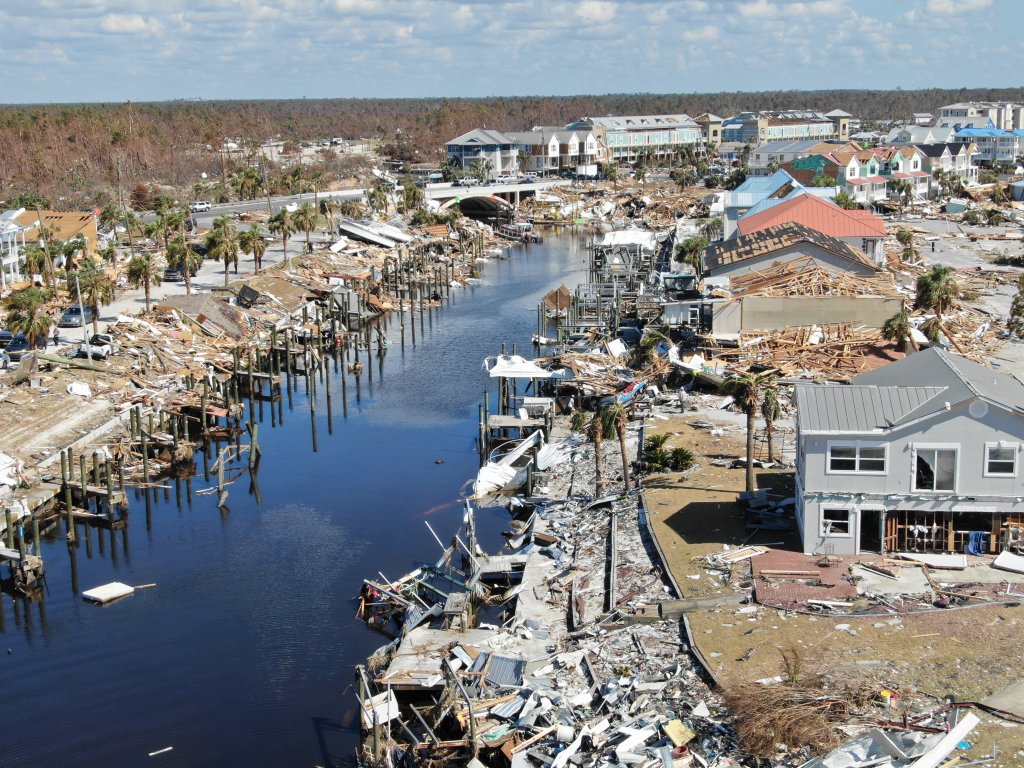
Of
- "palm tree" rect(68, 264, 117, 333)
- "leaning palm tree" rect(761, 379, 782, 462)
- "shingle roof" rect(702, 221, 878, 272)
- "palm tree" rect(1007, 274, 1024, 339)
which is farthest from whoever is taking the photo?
"shingle roof" rect(702, 221, 878, 272)

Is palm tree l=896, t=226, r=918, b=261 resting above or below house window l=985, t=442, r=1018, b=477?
above

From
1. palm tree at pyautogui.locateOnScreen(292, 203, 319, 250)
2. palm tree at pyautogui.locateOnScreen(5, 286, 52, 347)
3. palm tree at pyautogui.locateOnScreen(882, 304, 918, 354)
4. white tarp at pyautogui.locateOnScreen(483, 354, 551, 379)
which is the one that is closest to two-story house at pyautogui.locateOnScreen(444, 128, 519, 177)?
palm tree at pyautogui.locateOnScreen(292, 203, 319, 250)

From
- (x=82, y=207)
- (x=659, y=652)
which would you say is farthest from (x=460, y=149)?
(x=659, y=652)

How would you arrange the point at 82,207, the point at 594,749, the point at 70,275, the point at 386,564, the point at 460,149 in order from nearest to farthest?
the point at 594,749 < the point at 386,564 < the point at 70,275 < the point at 82,207 < the point at 460,149

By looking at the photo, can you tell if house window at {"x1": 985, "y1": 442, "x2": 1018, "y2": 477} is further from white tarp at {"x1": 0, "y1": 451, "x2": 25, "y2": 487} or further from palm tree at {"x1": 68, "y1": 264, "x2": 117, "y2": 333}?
palm tree at {"x1": 68, "y1": 264, "x2": 117, "y2": 333}

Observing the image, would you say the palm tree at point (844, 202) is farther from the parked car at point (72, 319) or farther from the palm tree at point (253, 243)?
the parked car at point (72, 319)

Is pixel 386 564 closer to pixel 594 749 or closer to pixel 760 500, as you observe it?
pixel 760 500

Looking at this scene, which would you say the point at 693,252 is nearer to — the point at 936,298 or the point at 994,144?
the point at 936,298

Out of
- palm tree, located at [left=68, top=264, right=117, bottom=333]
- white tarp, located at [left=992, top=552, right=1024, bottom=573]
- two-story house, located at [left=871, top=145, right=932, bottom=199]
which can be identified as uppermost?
two-story house, located at [left=871, top=145, right=932, bottom=199]

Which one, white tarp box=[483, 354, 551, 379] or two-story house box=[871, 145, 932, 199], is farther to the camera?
Answer: two-story house box=[871, 145, 932, 199]
